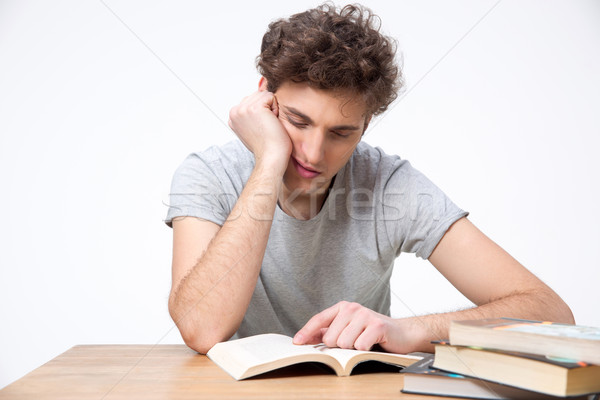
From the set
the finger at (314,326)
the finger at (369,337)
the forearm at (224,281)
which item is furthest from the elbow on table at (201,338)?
the finger at (369,337)

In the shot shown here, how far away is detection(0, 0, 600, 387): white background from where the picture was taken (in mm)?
2668

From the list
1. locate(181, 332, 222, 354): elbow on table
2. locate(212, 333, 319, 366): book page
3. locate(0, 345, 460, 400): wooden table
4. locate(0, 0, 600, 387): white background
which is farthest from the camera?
locate(0, 0, 600, 387): white background

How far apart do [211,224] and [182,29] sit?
1677mm

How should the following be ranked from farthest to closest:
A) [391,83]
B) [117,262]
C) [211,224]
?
[117,262], [391,83], [211,224]

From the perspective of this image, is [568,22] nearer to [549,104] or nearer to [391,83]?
[549,104]

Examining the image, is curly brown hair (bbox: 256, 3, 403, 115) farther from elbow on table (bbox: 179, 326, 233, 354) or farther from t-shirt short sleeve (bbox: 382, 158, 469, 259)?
elbow on table (bbox: 179, 326, 233, 354)

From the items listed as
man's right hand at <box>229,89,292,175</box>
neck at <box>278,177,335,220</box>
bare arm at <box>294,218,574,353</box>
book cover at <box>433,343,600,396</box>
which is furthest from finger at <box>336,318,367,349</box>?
neck at <box>278,177,335,220</box>

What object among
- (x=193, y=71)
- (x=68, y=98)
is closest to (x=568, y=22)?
(x=193, y=71)

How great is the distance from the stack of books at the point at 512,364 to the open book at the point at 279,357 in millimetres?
119

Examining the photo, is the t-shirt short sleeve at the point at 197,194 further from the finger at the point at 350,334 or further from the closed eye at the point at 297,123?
the finger at the point at 350,334

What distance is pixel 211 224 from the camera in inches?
59.3

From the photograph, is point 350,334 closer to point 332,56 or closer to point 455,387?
point 455,387

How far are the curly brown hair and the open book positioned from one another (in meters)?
0.73

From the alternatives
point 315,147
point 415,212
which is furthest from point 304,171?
point 415,212
